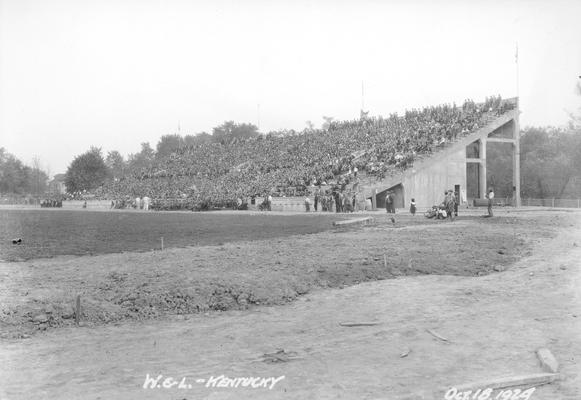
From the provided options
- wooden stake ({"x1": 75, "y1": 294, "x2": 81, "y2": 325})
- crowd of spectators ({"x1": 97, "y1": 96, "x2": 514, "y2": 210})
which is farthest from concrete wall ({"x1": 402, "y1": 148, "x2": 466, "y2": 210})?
wooden stake ({"x1": 75, "y1": 294, "x2": 81, "y2": 325})

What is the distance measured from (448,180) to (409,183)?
3829mm

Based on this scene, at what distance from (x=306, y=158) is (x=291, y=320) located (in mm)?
40558

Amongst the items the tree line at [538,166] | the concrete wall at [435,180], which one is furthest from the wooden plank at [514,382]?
the tree line at [538,166]

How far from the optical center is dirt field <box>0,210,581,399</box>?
6.48 m

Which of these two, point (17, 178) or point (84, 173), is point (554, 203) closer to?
point (84, 173)

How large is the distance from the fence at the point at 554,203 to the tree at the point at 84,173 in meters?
67.3

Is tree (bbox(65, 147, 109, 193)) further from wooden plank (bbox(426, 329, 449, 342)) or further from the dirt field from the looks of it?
wooden plank (bbox(426, 329, 449, 342))

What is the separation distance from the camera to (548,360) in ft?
22.0

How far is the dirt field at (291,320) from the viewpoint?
6484 millimetres

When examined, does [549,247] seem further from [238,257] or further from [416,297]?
[238,257]

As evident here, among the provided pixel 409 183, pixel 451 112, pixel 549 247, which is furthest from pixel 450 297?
pixel 451 112

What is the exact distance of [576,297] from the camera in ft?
32.3

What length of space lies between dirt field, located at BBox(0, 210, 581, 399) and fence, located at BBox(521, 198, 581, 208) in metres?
30.9

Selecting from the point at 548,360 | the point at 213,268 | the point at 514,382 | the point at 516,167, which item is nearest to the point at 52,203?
the point at 516,167
